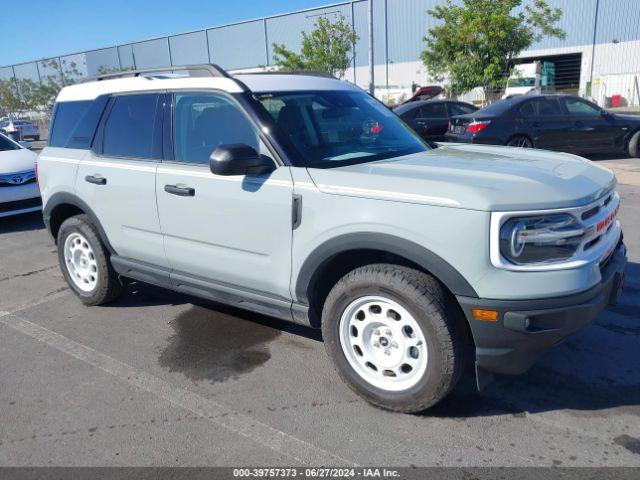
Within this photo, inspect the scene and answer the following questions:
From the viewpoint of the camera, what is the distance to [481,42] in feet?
66.6

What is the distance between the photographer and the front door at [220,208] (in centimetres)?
334

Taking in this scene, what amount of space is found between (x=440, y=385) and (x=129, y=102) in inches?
124

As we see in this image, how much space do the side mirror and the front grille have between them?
6.62 meters

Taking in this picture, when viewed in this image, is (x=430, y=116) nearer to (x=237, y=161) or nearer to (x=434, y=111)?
(x=434, y=111)

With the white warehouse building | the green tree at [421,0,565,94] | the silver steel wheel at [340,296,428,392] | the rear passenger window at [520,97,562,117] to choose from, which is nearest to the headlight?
the silver steel wheel at [340,296,428,392]

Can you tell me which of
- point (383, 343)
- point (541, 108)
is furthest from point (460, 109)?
point (383, 343)

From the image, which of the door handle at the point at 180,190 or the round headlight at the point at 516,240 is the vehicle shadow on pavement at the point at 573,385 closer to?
the round headlight at the point at 516,240

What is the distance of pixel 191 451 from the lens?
286cm

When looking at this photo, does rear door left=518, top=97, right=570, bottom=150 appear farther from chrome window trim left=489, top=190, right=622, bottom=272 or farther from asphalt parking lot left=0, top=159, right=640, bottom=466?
chrome window trim left=489, top=190, right=622, bottom=272

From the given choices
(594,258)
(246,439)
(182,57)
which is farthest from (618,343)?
(182,57)

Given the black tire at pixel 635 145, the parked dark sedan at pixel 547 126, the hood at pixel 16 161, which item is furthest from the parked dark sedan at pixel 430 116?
the hood at pixel 16 161

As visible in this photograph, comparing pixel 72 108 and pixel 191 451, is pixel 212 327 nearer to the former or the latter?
pixel 191 451

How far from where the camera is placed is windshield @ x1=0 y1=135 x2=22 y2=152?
9562mm

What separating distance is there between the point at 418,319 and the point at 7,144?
9.36m
